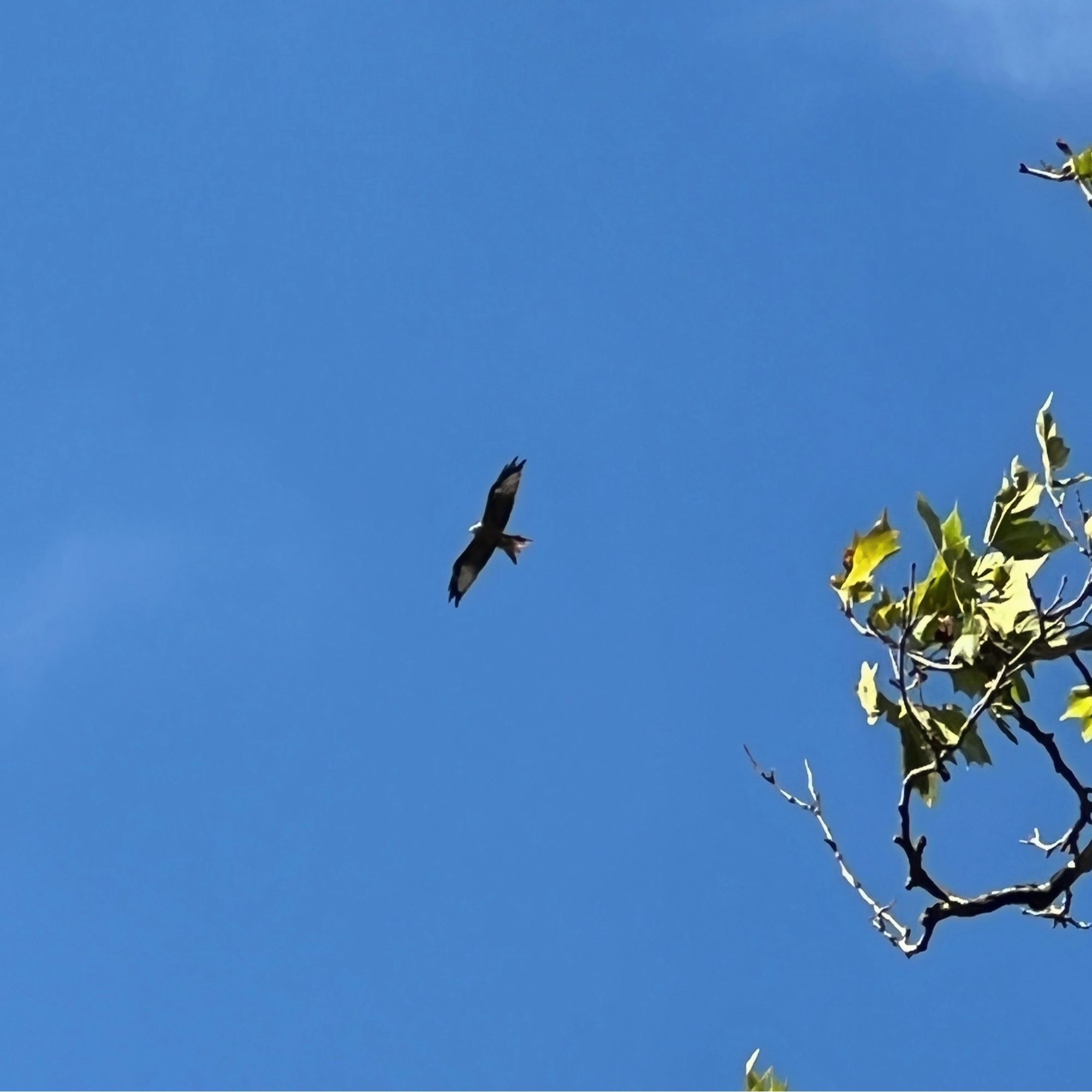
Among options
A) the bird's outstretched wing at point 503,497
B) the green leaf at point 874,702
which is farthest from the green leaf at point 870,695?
the bird's outstretched wing at point 503,497

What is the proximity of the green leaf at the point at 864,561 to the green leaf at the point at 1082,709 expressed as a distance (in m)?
1.01

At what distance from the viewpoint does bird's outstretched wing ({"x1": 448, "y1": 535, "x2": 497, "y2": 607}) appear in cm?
1126

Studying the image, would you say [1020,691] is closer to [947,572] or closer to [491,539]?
[947,572]

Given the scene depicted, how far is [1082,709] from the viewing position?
6.99 m

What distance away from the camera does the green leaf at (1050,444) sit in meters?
6.62

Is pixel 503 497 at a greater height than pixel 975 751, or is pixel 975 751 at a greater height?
pixel 503 497

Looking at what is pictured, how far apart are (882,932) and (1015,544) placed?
1736 mm

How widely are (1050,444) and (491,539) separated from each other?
524 centimetres

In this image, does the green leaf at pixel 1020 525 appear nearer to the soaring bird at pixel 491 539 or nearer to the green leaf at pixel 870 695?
the green leaf at pixel 870 695

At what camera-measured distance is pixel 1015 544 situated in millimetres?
6570

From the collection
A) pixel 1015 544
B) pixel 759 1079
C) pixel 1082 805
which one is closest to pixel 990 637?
pixel 1015 544

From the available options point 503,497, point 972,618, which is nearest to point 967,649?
point 972,618

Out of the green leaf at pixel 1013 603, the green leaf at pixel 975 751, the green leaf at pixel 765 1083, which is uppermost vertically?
the green leaf at pixel 1013 603

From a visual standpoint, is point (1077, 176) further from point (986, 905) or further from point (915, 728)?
point (986, 905)
